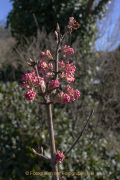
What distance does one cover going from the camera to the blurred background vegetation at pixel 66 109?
9.86 ft

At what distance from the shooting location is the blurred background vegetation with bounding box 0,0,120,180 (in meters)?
3.00

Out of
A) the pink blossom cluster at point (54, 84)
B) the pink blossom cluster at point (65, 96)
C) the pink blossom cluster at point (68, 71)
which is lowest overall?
the pink blossom cluster at point (65, 96)

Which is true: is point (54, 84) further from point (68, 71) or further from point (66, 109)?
point (66, 109)

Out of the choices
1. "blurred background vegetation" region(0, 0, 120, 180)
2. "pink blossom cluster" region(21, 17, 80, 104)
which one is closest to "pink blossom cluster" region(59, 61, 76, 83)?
"pink blossom cluster" region(21, 17, 80, 104)

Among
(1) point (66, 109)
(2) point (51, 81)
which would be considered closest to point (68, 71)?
(2) point (51, 81)

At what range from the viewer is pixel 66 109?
4.00 m

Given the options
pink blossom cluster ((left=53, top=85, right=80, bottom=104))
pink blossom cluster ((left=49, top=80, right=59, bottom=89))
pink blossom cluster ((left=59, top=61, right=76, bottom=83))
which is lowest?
pink blossom cluster ((left=53, top=85, right=80, bottom=104))

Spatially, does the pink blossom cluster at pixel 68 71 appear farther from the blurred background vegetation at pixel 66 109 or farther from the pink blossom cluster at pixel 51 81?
the blurred background vegetation at pixel 66 109

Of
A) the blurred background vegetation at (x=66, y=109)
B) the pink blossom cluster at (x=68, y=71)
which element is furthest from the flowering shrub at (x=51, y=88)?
the blurred background vegetation at (x=66, y=109)

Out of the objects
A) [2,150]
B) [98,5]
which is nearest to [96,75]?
[98,5]

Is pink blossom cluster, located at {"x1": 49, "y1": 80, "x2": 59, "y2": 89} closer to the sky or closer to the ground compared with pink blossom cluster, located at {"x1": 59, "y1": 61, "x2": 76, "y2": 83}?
closer to the ground

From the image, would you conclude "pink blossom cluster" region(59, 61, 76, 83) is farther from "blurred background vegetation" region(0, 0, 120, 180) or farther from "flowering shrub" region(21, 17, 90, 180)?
"blurred background vegetation" region(0, 0, 120, 180)

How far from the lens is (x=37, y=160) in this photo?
2.88 meters

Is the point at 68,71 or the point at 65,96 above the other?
the point at 68,71
